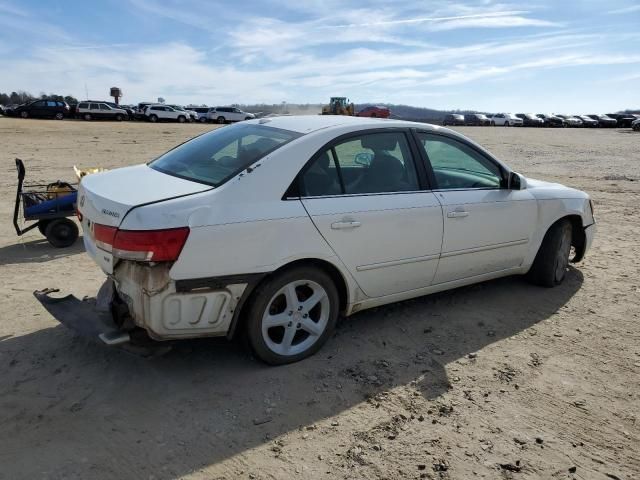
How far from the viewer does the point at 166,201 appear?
3.14m

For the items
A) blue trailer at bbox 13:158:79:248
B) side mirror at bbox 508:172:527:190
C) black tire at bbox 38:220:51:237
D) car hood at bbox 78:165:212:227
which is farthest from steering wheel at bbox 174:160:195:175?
black tire at bbox 38:220:51:237

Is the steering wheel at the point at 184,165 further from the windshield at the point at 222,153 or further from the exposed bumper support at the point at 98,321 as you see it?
the exposed bumper support at the point at 98,321

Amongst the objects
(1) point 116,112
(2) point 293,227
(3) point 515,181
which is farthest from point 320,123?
(1) point 116,112

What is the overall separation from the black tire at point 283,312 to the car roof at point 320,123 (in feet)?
3.48

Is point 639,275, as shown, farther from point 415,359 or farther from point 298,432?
point 298,432

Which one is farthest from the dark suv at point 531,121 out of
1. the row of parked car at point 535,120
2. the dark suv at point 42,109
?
the dark suv at point 42,109

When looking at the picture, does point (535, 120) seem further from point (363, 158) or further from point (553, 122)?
point (363, 158)

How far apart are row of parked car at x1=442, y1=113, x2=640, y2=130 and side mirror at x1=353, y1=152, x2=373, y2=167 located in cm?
5351

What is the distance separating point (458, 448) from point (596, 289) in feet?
10.5

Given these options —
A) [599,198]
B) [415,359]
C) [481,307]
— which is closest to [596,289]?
[481,307]

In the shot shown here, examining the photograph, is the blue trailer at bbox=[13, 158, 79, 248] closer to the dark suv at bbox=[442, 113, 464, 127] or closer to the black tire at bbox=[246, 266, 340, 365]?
the black tire at bbox=[246, 266, 340, 365]

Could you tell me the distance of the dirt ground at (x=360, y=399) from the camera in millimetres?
2750

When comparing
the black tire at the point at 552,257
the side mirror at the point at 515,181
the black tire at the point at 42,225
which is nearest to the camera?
the side mirror at the point at 515,181

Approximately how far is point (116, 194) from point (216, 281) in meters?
0.88
